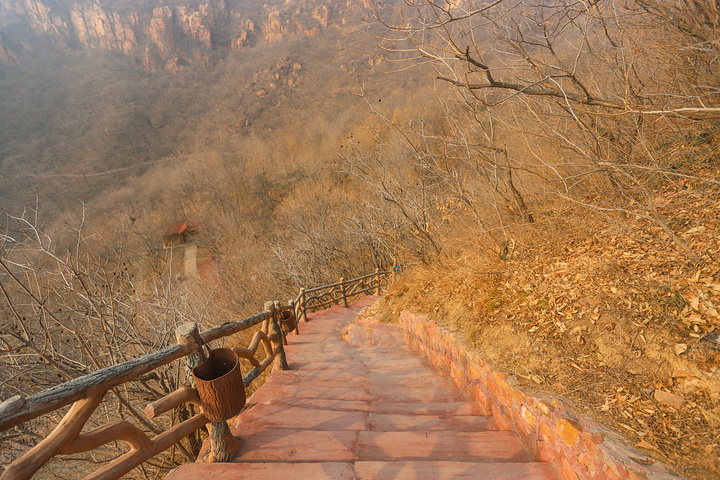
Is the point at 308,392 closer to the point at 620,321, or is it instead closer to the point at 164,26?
the point at 620,321

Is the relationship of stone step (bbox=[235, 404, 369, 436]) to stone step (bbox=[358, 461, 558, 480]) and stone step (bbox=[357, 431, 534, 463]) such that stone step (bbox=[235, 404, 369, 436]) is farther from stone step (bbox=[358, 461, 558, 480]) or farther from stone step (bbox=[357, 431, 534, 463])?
stone step (bbox=[358, 461, 558, 480])

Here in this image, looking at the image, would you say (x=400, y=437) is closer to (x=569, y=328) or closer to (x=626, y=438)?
(x=626, y=438)

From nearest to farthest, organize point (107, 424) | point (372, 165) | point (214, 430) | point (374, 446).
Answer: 1. point (107, 424)
2. point (214, 430)
3. point (374, 446)
4. point (372, 165)

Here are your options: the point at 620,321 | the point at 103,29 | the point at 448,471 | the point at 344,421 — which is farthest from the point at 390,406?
the point at 103,29

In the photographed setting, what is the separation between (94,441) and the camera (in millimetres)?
1836

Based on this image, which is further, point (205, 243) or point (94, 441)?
point (205, 243)

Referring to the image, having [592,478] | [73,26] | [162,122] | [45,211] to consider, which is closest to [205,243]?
[45,211]

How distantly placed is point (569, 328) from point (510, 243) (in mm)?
2426

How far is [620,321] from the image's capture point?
283 centimetres

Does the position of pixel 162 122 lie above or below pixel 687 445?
above

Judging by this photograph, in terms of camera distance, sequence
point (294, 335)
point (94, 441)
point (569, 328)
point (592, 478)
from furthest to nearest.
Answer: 1. point (294, 335)
2. point (569, 328)
3. point (592, 478)
4. point (94, 441)

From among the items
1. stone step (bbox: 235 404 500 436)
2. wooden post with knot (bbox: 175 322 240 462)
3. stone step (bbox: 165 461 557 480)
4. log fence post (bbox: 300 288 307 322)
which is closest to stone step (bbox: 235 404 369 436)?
stone step (bbox: 235 404 500 436)

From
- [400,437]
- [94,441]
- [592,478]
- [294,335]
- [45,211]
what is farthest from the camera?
[45,211]

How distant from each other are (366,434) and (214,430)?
1124 mm
